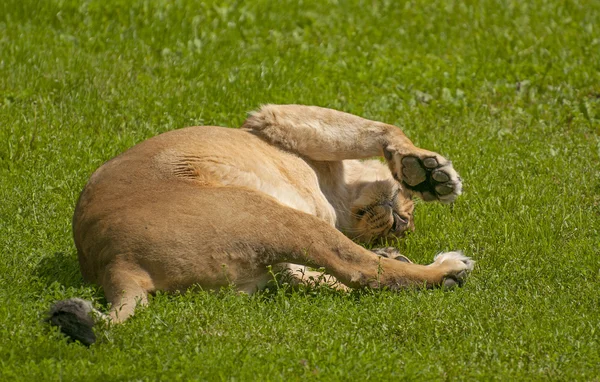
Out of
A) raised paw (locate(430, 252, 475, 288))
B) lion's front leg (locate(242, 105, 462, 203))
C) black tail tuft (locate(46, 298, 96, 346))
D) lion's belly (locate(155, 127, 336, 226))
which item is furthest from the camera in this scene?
lion's front leg (locate(242, 105, 462, 203))

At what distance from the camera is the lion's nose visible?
684 cm

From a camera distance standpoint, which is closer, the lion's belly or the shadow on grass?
the shadow on grass

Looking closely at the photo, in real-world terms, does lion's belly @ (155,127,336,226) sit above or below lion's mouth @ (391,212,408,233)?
above

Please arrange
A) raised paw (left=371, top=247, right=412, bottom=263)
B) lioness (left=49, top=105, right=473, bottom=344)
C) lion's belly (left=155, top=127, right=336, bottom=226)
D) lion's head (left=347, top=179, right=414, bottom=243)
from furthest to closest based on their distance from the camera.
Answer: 1. lion's head (left=347, top=179, right=414, bottom=243)
2. raised paw (left=371, top=247, right=412, bottom=263)
3. lion's belly (left=155, top=127, right=336, bottom=226)
4. lioness (left=49, top=105, right=473, bottom=344)

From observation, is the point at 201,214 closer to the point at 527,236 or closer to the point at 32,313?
the point at 32,313

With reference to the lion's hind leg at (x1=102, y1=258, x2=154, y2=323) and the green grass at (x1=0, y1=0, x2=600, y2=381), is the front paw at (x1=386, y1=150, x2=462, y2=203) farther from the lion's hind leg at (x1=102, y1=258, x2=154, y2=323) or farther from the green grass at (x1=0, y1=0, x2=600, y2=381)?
the lion's hind leg at (x1=102, y1=258, x2=154, y2=323)

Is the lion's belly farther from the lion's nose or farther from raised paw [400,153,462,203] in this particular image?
raised paw [400,153,462,203]

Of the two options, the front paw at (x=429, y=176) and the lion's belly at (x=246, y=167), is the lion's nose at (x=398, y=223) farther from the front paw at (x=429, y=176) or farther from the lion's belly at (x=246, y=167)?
the lion's belly at (x=246, y=167)

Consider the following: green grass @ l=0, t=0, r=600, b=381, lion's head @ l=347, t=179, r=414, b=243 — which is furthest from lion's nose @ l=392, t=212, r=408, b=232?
green grass @ l=0, t=0, r=600, b=381

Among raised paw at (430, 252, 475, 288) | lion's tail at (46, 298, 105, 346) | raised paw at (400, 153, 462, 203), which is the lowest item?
raised paw at (430, 252, 475, 288)

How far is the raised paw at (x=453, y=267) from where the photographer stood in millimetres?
5844

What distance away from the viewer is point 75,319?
477cm

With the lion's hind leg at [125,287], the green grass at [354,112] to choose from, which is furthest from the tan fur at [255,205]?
the green grass at [354,112]

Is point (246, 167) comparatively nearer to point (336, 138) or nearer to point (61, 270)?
point (336, 138)
